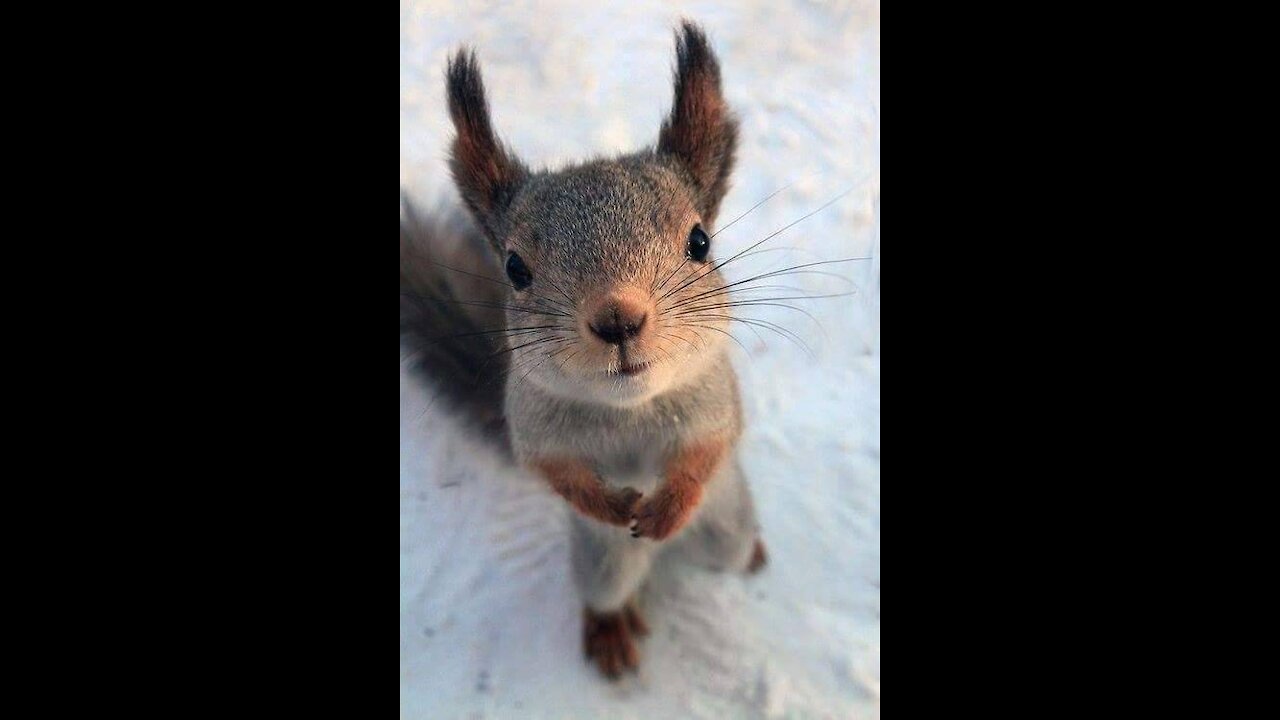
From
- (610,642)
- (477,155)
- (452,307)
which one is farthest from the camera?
(452,307)

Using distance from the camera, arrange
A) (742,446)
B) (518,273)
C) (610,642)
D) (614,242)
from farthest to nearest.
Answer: (742,446)
(610,642)
(518,273)
(614,242)

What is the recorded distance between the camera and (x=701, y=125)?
4.30 ft

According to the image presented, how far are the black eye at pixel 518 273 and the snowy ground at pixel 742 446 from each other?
63 cm

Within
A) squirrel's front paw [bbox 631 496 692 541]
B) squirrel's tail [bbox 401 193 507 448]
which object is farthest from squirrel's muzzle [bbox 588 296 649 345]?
squirrel's tail [bbox 401 193 507 448]

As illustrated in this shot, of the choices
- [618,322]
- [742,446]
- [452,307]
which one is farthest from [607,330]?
[742,446]

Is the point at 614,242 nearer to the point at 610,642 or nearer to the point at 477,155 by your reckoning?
the point at 477,155

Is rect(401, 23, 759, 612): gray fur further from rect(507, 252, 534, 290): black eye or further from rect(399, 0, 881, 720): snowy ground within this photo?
rect(399, 0, 881, 720): snowy ground

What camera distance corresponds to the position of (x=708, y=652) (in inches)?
65.1

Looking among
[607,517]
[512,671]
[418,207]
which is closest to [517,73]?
[418,207]

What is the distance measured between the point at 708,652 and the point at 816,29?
167cm

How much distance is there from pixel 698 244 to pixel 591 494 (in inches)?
21.0

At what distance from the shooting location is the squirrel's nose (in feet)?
3.23

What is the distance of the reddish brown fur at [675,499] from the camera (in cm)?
141

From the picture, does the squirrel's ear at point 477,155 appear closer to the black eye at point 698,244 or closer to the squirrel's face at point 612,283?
the squirrel's face at point 612,283
